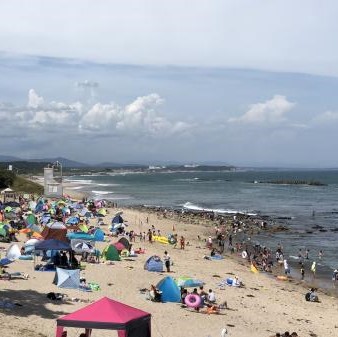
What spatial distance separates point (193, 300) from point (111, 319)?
10464mm

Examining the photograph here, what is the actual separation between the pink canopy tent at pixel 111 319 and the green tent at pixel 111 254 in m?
17.7

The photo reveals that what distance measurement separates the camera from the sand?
16.5 meters

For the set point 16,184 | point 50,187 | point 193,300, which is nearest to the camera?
point 193,300

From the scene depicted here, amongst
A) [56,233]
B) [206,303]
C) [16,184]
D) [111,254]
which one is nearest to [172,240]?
[111,254]

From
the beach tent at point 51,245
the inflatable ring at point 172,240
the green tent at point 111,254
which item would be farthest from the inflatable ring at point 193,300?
the inflatable ring at point 172,240

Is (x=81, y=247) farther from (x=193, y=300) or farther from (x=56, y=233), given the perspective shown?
(x=193, y=300)

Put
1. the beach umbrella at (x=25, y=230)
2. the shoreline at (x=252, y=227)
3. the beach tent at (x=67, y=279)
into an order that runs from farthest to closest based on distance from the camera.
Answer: the beach umbrella at (x=25, y=230) → the shoreline at (x=252, y=227) → the beach tent at (x=67, y=279)

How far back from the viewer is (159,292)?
20812 mm

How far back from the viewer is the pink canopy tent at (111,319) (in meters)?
10.2

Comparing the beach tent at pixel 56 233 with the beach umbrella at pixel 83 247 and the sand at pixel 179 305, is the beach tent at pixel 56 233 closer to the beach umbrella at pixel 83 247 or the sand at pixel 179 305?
the beach umbrella at pixel 83 247

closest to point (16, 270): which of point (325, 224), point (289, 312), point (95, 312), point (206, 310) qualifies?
point (206, 310)

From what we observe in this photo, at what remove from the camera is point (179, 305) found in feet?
67.5

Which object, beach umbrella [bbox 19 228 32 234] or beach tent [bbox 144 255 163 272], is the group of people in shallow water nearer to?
beach tent [bbox 144 255 163 272]

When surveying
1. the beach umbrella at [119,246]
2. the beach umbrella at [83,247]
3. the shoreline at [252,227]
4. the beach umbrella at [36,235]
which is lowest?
the shoreline at [252,227]
